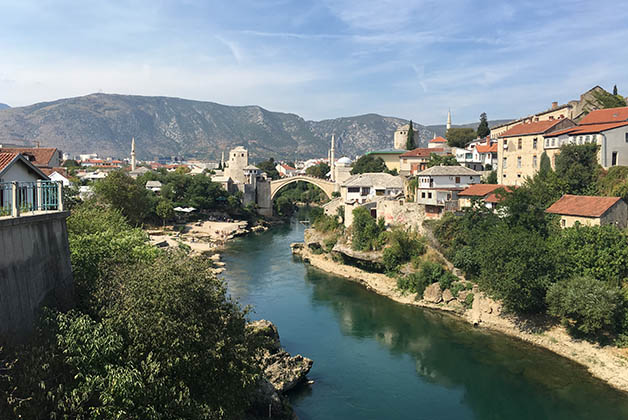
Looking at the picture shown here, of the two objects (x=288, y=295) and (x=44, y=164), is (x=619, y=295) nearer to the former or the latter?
(x=288, y=295)

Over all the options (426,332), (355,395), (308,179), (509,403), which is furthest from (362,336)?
(308,179)

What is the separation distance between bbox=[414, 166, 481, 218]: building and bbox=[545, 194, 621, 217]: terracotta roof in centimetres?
613

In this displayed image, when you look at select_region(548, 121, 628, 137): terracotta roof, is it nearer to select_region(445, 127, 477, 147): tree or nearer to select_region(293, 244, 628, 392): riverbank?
select_region(293, 244, 628, 392): riverbank

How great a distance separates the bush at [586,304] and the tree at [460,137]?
105 feet

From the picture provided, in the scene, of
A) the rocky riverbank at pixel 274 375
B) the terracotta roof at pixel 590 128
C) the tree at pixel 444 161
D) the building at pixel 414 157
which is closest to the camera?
the rocky riverbank at pixel 274 375

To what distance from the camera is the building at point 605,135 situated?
24473 millimetres

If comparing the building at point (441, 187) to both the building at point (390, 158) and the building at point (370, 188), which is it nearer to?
the building at point (370, 188)

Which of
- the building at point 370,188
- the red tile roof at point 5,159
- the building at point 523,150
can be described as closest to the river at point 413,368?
the red tile roof at point 5,159

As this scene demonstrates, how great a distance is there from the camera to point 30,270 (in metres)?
8.08

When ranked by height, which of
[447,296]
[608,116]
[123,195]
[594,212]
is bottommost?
[447,296]

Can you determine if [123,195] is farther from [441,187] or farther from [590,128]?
[590,128]

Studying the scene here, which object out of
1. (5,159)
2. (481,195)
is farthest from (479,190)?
(5,159)

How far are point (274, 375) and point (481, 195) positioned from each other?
17.6 m

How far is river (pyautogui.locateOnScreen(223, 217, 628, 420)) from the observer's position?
1428 centimetres
